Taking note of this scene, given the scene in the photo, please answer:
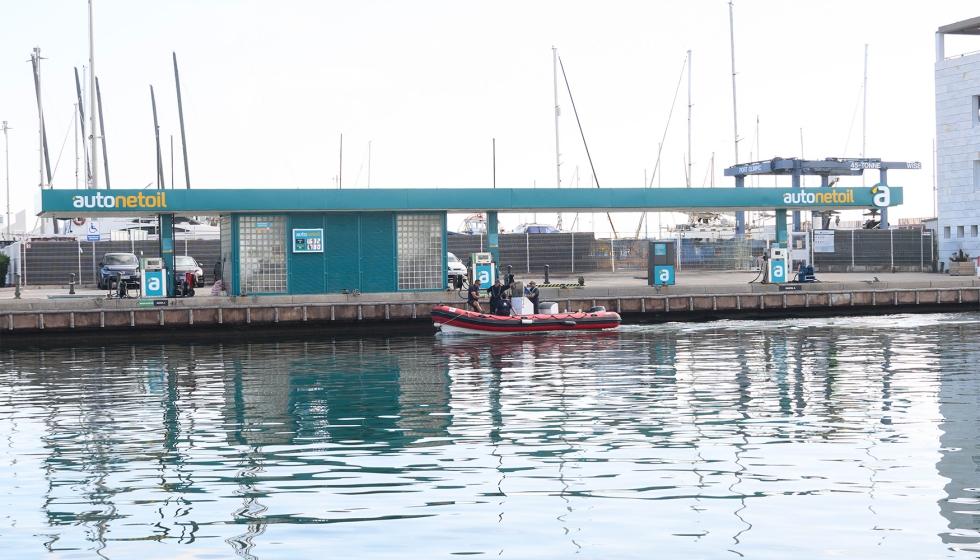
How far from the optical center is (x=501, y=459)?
13.4 metres

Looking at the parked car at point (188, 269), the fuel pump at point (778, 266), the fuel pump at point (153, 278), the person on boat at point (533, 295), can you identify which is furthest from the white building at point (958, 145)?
the fuel pump at point (153, 278)

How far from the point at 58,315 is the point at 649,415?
76.9ft

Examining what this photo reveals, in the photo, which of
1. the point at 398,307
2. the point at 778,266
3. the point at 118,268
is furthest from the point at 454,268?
the point at 118,268

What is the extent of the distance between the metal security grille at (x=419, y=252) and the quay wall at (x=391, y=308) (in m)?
1.29

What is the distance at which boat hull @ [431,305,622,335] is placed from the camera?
32250mm

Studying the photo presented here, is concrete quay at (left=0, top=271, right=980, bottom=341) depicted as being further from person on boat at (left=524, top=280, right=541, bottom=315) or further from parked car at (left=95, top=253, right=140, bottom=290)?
person on boat at (left=524, top=280, right=541, bottom=315)

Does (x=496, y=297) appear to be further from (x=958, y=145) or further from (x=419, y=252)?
(x=958, y=145)

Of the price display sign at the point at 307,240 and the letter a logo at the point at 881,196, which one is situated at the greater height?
the letter a logo at the point at 881,196

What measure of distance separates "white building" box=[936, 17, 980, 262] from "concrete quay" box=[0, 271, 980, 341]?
13917 millimetres

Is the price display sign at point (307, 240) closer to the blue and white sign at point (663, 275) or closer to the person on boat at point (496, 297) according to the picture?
the person on boat at point (496, 297)

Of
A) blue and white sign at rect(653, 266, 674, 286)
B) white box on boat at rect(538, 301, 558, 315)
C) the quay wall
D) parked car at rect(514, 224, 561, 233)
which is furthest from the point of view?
parked car at rect(514, 224, 561, 233)

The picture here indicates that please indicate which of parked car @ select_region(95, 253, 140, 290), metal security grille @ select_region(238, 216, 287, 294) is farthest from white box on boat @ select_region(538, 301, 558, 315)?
parked car @ select_region(95, 253, 140, 290)

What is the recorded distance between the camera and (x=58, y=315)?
33969 mm

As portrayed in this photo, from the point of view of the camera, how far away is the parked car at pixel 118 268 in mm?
43812
